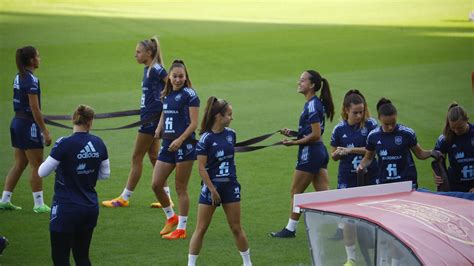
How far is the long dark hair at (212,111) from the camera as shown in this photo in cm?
918

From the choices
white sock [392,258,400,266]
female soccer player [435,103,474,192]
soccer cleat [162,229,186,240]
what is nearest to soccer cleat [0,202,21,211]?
soccer cleat [162,229,186,240]

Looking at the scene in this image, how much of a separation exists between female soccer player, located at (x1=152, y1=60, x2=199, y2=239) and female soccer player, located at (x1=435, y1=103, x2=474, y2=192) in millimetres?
2669

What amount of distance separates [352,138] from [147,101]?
282 cm

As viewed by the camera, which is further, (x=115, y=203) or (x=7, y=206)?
(x=115, y=203)

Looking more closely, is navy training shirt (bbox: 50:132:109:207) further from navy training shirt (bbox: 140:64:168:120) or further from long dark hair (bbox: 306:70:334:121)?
navy training shirt (bbox: 140:64:168:120)

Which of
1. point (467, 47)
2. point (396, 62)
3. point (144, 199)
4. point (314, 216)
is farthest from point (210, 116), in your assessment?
point (467, 47)

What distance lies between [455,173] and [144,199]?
4.23 m

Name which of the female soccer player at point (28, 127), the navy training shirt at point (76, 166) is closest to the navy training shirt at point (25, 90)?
the female soccer player at point (28, 127)

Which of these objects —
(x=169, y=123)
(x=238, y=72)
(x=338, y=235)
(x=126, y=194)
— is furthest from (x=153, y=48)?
(x=238, y=72)

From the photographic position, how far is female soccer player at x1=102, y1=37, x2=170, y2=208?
11.5m

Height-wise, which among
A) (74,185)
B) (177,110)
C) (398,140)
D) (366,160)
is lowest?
(74,185)

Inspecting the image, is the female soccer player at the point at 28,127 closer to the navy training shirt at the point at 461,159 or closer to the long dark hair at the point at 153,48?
the long dark hair at the point at 153,48

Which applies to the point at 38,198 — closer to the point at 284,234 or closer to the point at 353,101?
the point at 284,234

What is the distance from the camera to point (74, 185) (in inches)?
332
